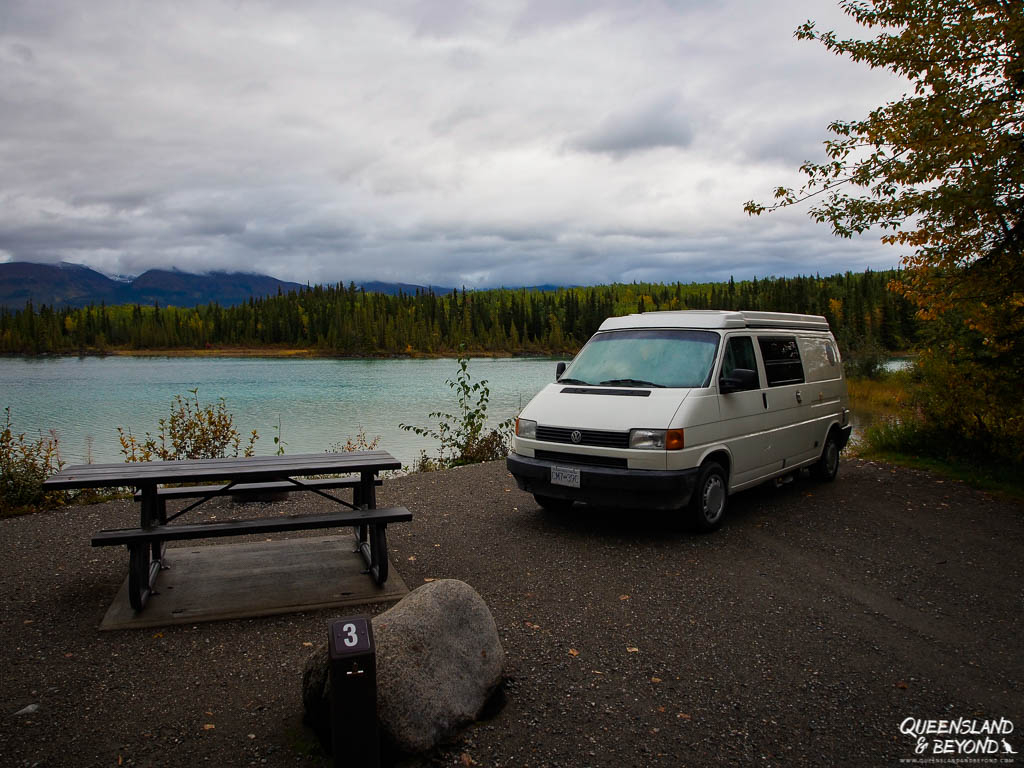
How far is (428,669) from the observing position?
3.66m

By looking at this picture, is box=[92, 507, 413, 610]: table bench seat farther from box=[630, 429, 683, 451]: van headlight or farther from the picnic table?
box=[630, 429, 683, 451]: van headlight

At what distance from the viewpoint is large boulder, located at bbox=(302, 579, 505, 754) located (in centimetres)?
347

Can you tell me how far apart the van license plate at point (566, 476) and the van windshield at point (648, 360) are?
3.72ft

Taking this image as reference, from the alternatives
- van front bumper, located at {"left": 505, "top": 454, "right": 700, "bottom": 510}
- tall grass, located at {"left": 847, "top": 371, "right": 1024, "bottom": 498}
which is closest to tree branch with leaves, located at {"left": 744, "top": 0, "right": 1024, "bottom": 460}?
tall grass, located at {"left": 847, "top": 371, "right": 1024, "bottom": 498}

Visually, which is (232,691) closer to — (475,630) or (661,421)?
(475,630)

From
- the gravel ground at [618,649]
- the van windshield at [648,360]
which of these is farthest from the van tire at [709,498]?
the van windshield at [648,360]

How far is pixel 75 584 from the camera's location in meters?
5.86

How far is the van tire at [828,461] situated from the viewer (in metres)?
10.2

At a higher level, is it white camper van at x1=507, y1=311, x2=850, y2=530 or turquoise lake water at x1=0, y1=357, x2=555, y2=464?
white camper van at x1=507, y1=311, x2=850, y2=530

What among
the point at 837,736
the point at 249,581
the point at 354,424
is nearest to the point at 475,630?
the point at 837,736

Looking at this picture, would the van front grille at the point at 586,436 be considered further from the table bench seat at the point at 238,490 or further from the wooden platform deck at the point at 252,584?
the wooden platform deck at the point at 252,584

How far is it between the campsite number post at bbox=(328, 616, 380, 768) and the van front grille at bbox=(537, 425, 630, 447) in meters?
4.20

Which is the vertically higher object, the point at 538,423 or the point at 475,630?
the point at 538,423

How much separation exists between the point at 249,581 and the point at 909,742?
4.69 metres
